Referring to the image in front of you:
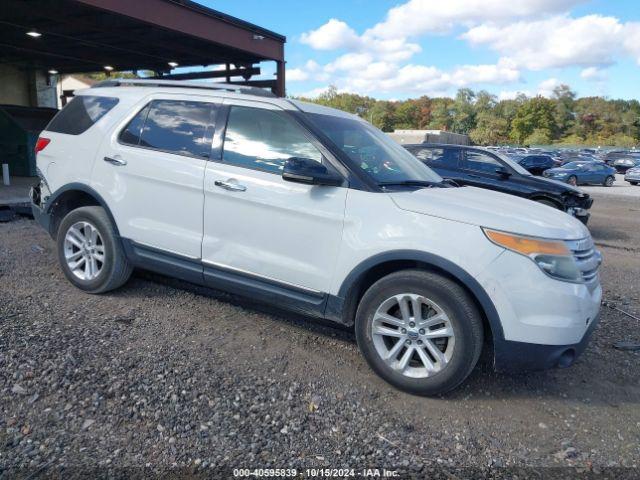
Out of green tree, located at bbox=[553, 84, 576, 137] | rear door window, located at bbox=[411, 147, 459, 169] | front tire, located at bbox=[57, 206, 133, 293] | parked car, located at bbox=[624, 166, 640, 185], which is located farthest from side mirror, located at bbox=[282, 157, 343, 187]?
green tree, located at bbox=[553, 84, 576, 137]

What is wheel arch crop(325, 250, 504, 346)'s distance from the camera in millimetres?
3094

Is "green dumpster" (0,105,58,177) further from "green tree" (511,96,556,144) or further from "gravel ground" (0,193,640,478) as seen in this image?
"green tree" (511,96,556,144)

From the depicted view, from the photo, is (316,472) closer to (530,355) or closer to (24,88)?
(530,355)

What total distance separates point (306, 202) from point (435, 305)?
1113 millimetres

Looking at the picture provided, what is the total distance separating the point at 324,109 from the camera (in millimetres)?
4387

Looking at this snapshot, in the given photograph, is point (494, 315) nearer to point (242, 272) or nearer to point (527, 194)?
point (242, 272)

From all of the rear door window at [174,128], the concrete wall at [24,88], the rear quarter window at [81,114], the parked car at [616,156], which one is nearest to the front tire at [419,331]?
the rear door window at [174,128]

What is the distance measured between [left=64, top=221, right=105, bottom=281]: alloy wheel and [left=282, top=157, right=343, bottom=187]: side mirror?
209cm

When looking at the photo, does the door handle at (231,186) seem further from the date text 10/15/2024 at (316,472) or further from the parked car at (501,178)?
the parked car at (501,178)

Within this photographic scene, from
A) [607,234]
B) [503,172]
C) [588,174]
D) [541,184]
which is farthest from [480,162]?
[588,174]

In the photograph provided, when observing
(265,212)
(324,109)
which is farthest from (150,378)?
(324,109)

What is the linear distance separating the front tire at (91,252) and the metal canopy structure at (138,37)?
5405 mm

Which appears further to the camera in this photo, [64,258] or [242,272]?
[64,258]

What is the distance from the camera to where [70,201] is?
16.1 ft
